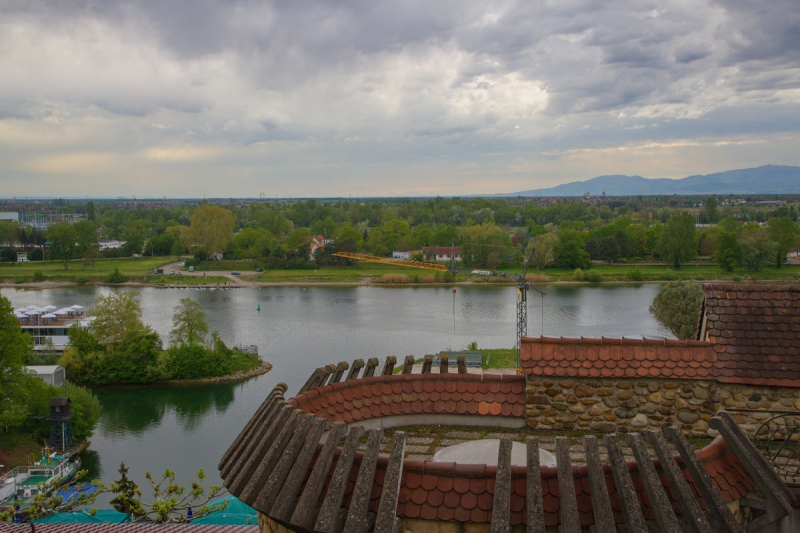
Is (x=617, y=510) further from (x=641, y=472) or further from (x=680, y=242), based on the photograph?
(x=680, y=242)

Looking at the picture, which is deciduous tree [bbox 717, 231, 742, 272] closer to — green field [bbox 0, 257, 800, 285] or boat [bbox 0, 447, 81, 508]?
green field [bbox 0, 257, 800, 285]

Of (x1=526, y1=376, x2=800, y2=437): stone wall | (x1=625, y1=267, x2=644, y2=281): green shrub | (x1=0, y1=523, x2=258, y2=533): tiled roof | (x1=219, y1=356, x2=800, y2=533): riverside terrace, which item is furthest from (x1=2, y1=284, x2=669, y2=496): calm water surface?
(x1=219, y1=356, x2=800, y2=533): riverside terrace

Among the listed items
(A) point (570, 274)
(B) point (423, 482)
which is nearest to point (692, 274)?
(A) point (570, 274)

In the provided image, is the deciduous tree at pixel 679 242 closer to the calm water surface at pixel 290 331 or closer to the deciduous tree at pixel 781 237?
the deciduous tree at pixel 781 237

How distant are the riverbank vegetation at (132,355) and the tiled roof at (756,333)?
25.2 m

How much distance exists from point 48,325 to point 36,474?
56.7ft

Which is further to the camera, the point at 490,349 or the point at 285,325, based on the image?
the point at 285,325

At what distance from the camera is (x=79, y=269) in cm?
6581

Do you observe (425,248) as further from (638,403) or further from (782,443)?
(782,443)

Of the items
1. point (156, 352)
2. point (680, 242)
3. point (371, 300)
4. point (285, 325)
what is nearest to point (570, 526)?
point (156, 352)

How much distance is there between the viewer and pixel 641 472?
2877 millimetres

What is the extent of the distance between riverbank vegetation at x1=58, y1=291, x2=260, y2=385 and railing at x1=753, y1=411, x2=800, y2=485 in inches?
998

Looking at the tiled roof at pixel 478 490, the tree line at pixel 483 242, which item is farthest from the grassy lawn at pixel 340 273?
the tiled roof at pixel 478 490

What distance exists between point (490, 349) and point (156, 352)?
589 inches
